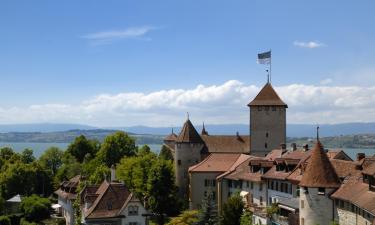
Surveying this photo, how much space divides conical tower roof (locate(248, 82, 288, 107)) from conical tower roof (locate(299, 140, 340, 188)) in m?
36.8

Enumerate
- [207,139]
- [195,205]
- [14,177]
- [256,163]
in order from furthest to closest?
[14,177], [207,139], [195,205], [256,163]

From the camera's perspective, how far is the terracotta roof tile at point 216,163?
2921 inches

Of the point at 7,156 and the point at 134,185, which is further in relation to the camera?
the point at 7,156

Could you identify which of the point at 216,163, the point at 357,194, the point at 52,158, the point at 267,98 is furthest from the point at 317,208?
the point at 52,158

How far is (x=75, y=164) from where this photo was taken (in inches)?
4119

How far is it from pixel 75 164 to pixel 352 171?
70700mm

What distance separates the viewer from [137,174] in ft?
246

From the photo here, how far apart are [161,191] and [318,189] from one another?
98.5ft

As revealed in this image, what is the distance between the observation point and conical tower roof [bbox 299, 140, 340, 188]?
1670 inches

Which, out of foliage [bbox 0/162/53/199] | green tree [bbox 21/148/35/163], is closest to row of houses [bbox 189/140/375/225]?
foliage [bbox 0/162/53/199]

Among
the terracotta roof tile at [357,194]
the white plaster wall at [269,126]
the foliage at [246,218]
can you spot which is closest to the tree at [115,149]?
the white plaster wall at [269,126]

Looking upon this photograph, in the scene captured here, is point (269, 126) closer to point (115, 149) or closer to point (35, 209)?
point (115, 149)

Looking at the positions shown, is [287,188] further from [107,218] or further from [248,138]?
[248,138]

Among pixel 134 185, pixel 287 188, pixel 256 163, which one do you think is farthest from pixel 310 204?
pixel 134 185
